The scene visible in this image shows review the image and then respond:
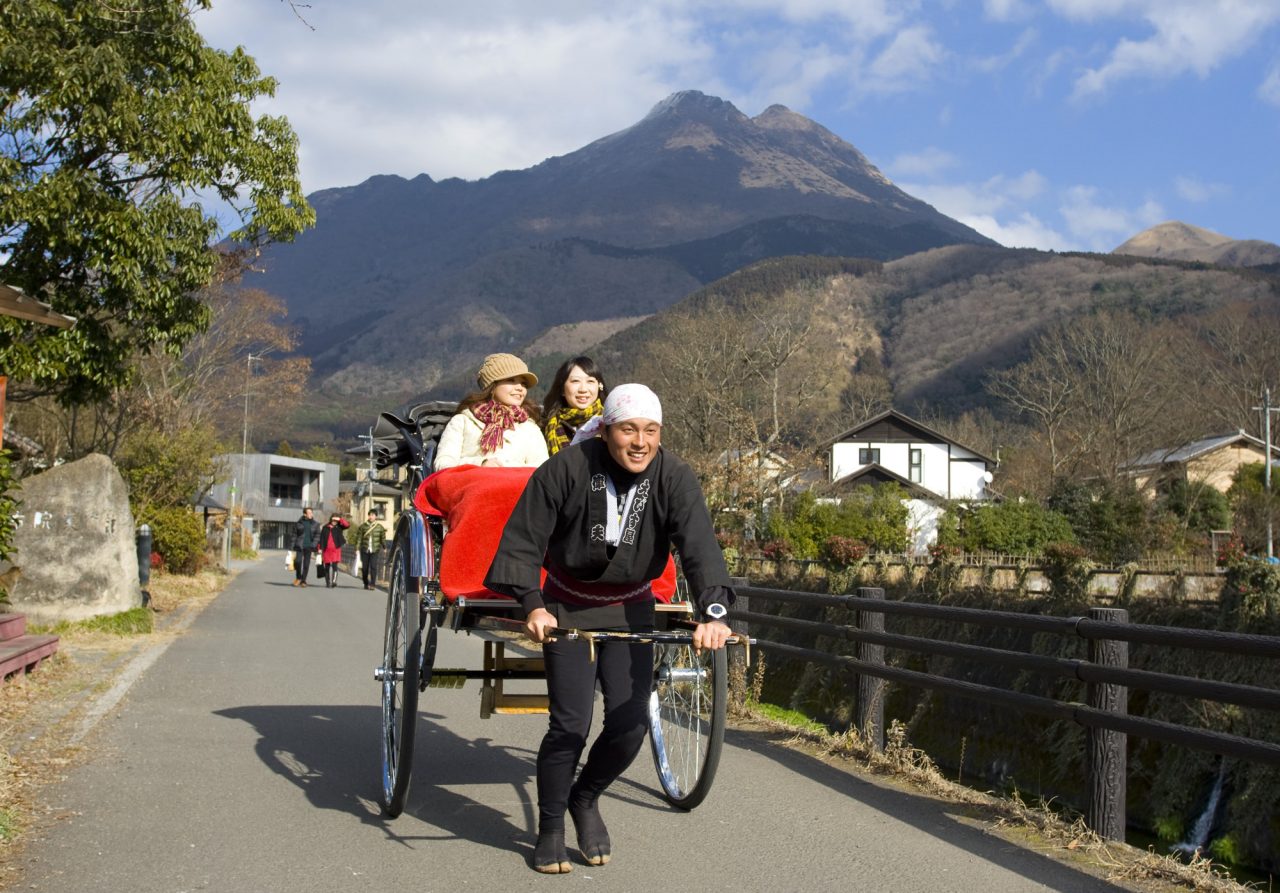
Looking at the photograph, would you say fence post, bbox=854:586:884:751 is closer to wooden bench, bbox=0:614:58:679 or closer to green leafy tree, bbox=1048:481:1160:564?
wooden bench, bbox=0:614:58:679

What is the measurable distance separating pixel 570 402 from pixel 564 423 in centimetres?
13

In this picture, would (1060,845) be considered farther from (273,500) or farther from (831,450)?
(273,500)

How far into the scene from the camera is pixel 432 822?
6035 mm

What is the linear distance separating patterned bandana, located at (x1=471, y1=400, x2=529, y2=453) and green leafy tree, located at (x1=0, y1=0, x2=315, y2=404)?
26.7 ft

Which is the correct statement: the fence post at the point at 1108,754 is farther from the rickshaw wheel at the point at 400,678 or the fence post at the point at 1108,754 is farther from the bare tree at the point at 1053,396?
the bare tree at the point at 1053,396

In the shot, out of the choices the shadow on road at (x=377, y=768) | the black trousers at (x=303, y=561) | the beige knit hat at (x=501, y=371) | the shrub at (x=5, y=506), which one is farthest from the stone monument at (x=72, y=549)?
the black trousers at (x=303, y=561)

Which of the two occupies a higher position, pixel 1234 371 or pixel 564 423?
pixel 1234 371

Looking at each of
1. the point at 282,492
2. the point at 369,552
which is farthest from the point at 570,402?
the point at 282,492

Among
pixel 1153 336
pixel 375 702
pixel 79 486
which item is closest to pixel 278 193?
pixel 79 486

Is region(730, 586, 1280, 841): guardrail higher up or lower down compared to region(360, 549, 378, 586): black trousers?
higher up

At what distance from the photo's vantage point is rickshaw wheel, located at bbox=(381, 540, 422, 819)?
18.8ft

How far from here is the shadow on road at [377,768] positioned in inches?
237

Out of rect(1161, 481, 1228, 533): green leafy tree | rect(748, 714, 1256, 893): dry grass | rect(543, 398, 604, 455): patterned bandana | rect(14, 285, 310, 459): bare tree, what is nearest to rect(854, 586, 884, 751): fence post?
rect(748, 714, 1256, 893): dry grass

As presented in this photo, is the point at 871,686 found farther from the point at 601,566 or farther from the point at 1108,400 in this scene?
the point at 1108,400
